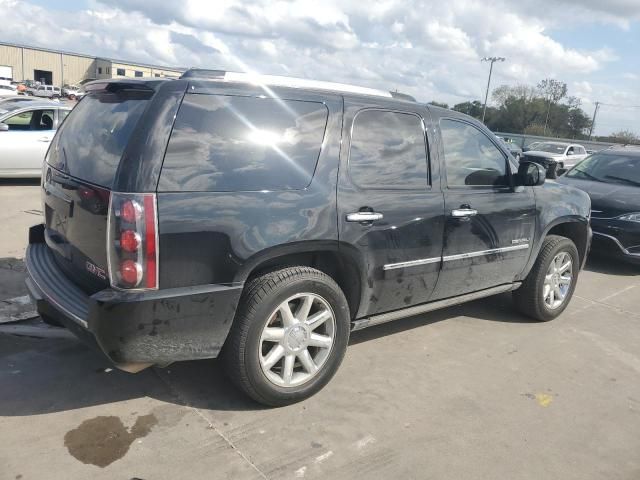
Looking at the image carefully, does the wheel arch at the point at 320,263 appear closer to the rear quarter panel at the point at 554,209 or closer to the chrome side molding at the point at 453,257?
the chrome side molding at the point at 453,257

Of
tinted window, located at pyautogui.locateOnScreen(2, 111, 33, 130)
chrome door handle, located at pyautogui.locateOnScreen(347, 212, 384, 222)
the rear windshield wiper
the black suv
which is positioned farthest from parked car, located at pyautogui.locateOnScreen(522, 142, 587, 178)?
chrome door handle, located at pyautogui.locateOnScreen(347, 212, 384, 222)

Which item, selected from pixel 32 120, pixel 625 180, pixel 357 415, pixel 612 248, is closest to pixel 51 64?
pixel 32 120

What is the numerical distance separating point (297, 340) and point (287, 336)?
0.08 metres

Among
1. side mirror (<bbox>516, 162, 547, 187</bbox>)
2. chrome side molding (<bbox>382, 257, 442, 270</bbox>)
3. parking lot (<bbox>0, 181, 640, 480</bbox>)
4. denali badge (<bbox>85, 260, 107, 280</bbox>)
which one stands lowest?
parking lot (<bbox>0, 181, 640, 480</bbox>)

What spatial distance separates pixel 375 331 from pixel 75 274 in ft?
7.92

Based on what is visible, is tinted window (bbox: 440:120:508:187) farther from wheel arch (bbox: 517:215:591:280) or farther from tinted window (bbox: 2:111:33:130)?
tinted window (bbox: 2:111:33:130)

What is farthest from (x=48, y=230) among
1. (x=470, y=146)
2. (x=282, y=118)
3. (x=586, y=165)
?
(x=586, y=165)

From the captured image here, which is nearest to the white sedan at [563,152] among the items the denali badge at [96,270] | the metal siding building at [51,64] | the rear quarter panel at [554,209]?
the rear quarter panel at [554,209]

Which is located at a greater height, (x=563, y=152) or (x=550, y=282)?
(x=563, y=152)

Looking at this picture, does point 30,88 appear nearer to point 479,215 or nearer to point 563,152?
point 563,152

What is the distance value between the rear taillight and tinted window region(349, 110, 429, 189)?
129cm

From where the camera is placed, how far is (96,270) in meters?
2.80

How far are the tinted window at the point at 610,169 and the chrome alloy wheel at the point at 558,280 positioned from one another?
11.6 feet

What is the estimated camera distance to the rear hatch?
2764 mm
